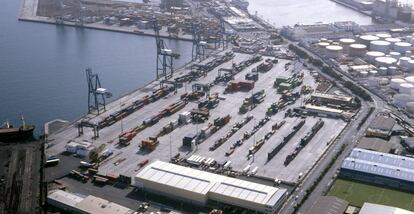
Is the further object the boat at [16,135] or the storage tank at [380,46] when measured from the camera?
the storage tank at [380,46]

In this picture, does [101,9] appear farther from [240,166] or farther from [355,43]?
[240,166]

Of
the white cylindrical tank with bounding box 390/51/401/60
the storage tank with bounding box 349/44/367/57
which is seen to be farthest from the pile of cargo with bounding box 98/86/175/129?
the white cylindrical tank with bounding box 390/51/401/60

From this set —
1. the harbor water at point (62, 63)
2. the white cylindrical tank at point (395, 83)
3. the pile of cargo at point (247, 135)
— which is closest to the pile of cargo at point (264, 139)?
the pile of cargo at point (247, 135)

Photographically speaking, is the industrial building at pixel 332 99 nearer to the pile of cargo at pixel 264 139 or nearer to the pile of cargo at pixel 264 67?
the pile of cargo at pixel 264 139

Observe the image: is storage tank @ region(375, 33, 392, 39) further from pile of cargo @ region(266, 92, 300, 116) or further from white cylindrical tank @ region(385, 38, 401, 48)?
pile of cargo @ region(266, 92, 300, 116)

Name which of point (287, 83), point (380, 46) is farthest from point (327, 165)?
point (380, 46)

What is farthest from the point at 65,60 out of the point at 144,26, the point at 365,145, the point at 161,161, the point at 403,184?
the point at 403,184
